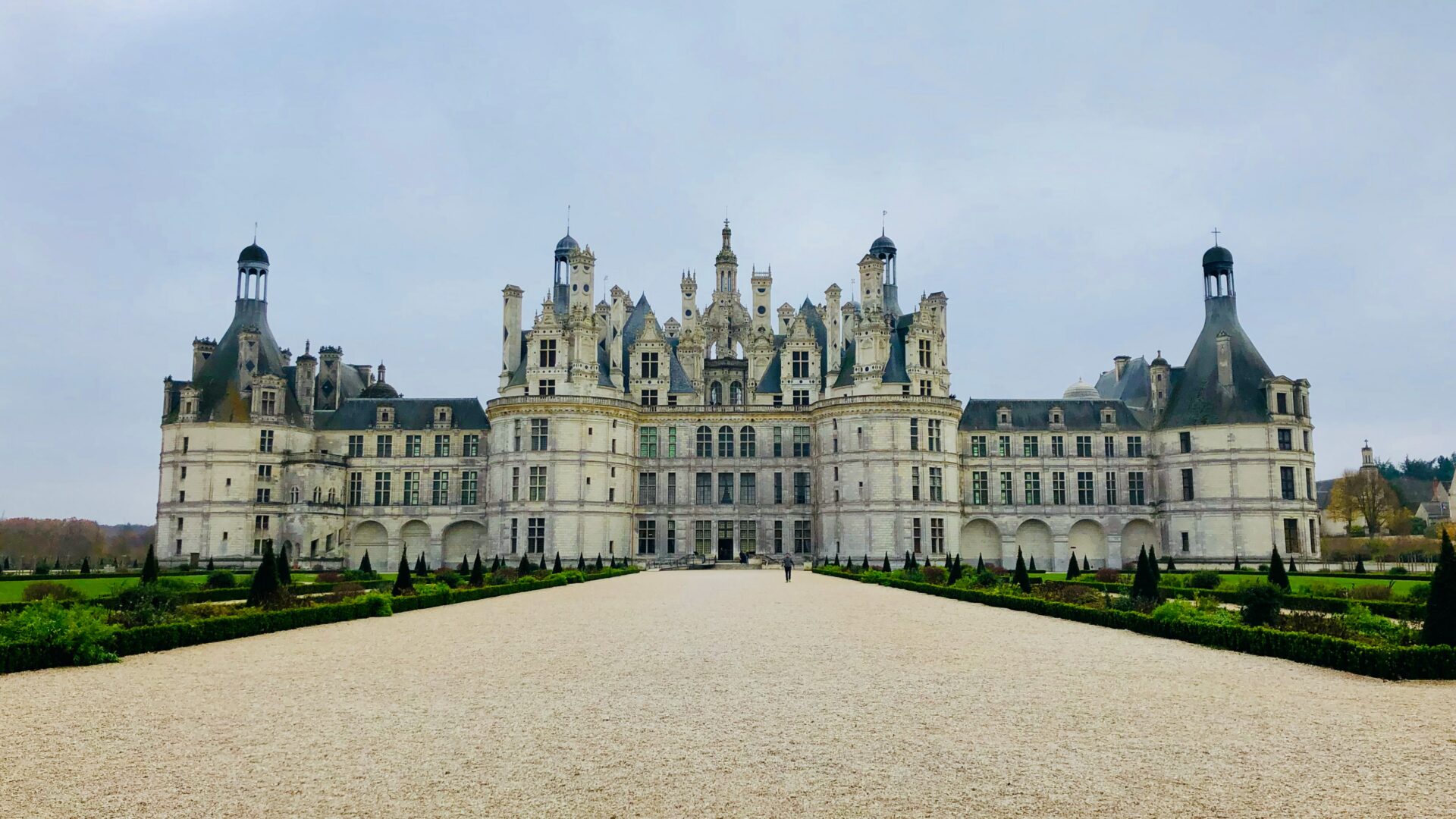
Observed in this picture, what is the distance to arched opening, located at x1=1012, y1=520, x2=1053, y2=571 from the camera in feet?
211

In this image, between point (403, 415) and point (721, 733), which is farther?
point (403, 415)

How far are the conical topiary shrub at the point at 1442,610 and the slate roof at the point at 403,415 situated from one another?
56.4 m

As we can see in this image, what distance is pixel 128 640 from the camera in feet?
58.5

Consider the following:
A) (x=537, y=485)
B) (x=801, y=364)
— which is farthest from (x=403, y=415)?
(x=801, y=364)

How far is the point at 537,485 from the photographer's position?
199 feet

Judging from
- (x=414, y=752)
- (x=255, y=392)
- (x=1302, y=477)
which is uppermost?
(x=255, y=392)

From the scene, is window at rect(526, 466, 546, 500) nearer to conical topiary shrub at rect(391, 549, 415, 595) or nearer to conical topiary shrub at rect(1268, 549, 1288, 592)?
conical topiary shrub at rect(391, 549, 415, 595)

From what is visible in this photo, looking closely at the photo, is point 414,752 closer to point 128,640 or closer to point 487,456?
point 128,640

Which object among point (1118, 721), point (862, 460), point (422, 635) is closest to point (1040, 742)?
point (1118, 721)

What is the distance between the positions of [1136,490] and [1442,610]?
165 ft

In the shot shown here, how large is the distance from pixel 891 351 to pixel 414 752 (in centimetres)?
5457

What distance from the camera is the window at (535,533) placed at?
59.9 metres

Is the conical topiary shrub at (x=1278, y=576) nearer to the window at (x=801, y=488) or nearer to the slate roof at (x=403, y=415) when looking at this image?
the window at (x=801, y=488)

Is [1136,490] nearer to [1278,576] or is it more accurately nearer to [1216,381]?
[1216,381]
